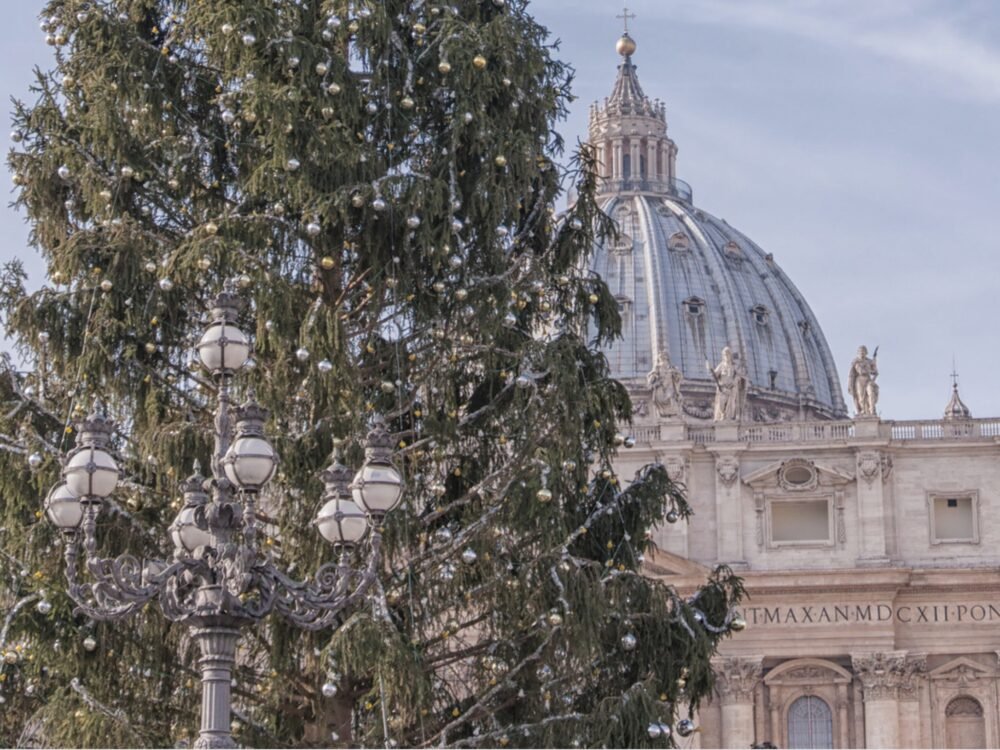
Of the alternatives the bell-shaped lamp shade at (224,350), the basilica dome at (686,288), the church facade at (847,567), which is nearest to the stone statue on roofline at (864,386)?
the church facade at (847,567)

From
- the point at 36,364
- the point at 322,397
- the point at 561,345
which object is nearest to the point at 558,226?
the point at 561,345

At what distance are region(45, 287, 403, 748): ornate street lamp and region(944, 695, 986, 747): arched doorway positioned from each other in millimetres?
43556

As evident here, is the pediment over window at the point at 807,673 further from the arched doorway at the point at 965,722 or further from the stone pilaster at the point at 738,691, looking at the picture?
the arched doorway at the point at 965,722

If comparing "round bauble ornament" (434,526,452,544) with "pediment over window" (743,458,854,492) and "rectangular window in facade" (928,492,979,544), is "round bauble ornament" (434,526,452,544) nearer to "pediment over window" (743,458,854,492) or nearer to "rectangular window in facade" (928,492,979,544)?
"pediment over window" (743,458,854,492)

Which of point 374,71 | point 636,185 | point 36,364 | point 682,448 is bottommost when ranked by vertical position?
point 36,364

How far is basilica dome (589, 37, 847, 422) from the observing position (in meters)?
103

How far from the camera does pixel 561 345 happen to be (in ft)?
77.2

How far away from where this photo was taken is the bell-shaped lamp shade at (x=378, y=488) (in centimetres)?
1773

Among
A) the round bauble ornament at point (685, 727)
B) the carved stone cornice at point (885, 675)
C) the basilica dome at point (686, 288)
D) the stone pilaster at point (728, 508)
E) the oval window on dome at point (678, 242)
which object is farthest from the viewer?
the oval window on dome at point (678, 242)

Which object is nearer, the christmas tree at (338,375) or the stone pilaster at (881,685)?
the christmas tree at (338,375)

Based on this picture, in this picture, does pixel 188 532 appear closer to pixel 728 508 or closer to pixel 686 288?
pixel 728 508

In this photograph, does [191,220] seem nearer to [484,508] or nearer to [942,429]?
[484,508]

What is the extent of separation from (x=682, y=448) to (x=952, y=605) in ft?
24.9

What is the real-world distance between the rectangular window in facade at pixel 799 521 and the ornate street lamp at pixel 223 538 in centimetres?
4328
